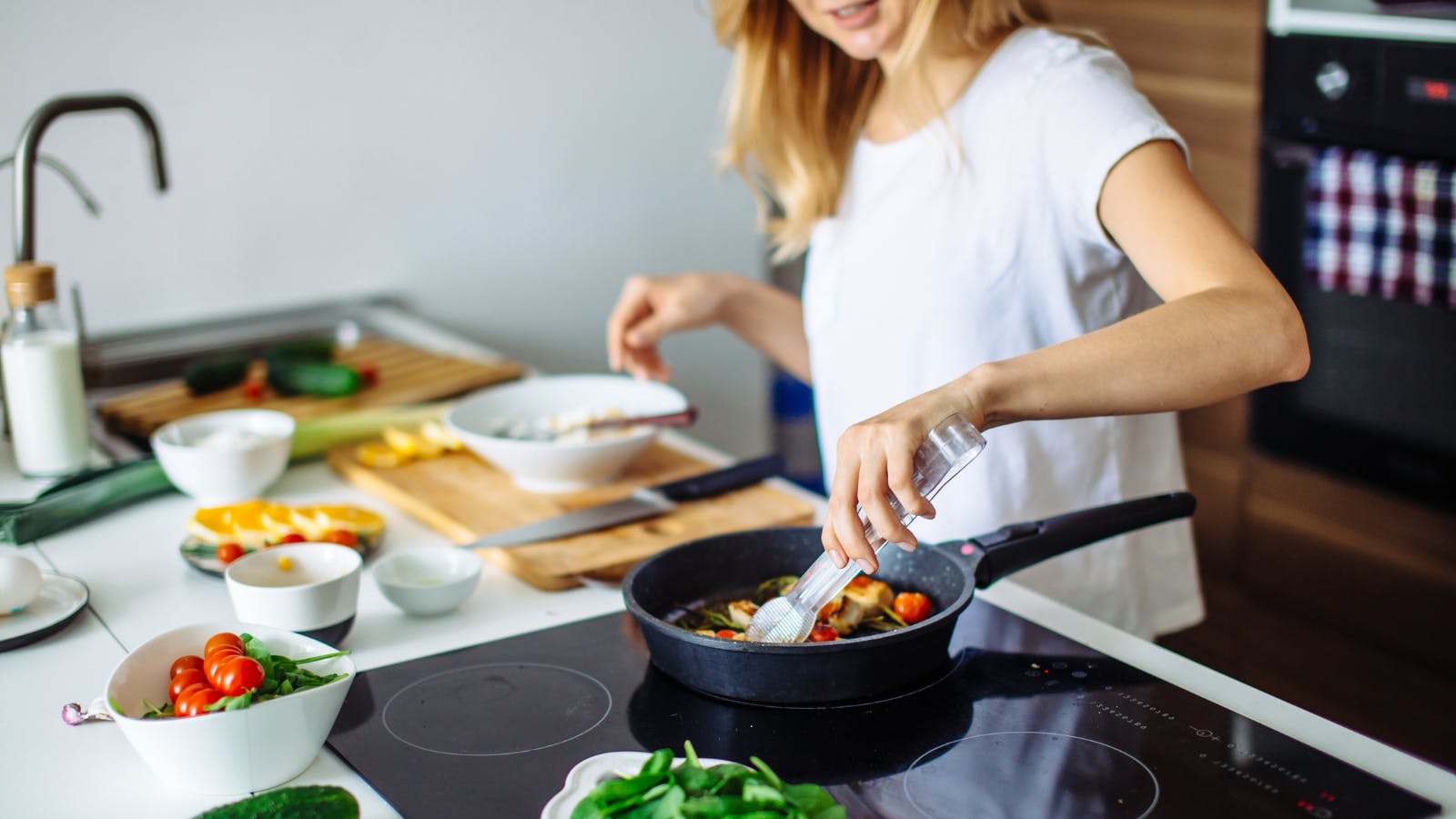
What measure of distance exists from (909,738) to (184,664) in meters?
0.52

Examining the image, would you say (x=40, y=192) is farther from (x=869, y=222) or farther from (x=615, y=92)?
(x=869, y=222)

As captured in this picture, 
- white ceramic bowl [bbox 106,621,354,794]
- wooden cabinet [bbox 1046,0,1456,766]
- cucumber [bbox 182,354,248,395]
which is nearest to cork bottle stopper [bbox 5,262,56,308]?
cucumber [bbox 182,354,248,395]

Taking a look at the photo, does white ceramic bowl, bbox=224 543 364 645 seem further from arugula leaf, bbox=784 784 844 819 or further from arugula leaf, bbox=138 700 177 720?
arugula leaf, bbox=784 784 844 819

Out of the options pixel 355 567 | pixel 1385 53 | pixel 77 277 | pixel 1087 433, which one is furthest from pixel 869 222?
pixel 77 277

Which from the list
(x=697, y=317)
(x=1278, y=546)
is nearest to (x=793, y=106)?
(x=697, y=317)

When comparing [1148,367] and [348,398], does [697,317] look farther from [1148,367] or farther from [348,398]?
[1148,367]

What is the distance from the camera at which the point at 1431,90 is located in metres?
2.16

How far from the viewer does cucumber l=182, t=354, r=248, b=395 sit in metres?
1.90

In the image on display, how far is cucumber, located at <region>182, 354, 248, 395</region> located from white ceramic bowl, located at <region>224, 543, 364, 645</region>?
0.75 m

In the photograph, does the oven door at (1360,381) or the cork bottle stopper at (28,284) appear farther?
the oven door at (1360,381)

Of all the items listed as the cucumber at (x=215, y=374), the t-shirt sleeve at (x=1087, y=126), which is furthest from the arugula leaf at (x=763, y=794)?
the cucumber at (x=215, y=374)

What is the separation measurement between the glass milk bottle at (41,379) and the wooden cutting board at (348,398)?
195 mm

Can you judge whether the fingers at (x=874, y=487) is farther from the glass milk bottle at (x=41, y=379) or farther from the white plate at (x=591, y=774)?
the glass milk bottle at (x=41, y=379)

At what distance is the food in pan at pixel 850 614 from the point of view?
1.14m
